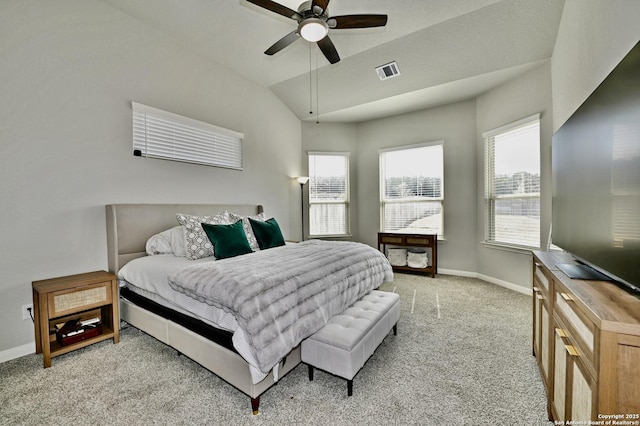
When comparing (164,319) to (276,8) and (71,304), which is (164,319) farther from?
(276,8)

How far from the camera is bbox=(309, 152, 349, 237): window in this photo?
5621mm

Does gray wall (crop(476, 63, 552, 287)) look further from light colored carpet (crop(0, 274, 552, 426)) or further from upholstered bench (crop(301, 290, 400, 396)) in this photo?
upholstered bench (crop(301, 290, 400, 396))

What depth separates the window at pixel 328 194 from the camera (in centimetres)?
562

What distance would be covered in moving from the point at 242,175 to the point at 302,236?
5.97 feet

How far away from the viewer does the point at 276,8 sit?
2.26 meters

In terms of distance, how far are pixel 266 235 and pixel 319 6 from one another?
2.37 metres

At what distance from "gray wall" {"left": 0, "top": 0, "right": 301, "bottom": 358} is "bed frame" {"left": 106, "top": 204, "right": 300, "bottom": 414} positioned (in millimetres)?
143

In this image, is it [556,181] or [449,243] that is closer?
[556,181]

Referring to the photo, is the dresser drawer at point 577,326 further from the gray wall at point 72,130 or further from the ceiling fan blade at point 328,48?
the gray wall at point 72,130

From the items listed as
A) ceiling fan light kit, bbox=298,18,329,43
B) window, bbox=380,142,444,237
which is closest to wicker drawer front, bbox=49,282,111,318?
ceiling fan light kit, bbox=298,18,329,43

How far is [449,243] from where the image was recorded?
15.7 feet

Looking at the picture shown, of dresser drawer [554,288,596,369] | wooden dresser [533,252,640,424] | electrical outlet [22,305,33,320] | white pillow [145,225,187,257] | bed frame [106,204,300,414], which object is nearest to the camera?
wooden dresser [533,252,640,424]

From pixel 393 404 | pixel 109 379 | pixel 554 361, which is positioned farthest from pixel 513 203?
pixel 109 379

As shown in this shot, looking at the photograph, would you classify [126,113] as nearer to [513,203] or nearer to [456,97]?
[456,97]
